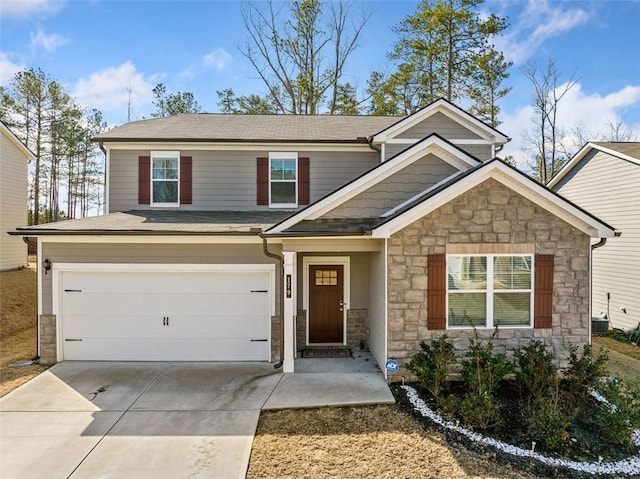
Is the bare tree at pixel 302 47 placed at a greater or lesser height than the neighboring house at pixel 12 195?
greater

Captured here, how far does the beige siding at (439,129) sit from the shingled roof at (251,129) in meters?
1.38

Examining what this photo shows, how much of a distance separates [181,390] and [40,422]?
6.92ft

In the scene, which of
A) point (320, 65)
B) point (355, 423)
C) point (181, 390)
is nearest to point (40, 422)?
point (181, 390)

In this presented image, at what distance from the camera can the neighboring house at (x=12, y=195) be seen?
49.0 feet

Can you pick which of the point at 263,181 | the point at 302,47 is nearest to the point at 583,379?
the point at 263,181

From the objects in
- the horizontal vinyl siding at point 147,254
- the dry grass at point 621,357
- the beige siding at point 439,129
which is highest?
the beige siding at point 439,129

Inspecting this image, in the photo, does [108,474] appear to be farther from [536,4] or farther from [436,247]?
[536,4]

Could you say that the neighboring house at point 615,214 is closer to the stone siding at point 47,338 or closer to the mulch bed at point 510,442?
the mulch bed at point 510,442

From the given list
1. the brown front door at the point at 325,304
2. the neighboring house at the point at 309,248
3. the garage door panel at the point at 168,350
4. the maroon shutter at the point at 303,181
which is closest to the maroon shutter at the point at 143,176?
the neighboring house at the point at 309,248

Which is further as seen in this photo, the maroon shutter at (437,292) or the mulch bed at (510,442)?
the maroon shutter at (437,292)

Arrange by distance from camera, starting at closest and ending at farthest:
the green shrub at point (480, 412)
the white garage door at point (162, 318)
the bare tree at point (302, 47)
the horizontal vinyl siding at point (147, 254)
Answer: the green shrub at point (480, 412), the horizontal vinyl siding at point (147, 254), the white garage door at point (162, 318), the bare tree at point (302, 47)

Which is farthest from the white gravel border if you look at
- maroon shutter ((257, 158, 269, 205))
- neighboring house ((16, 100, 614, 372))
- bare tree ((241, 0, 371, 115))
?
bare tree ((241, 0, 371, 115))

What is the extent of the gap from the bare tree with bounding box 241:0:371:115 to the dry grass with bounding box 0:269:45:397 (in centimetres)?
1483

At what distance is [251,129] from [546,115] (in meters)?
18.8
